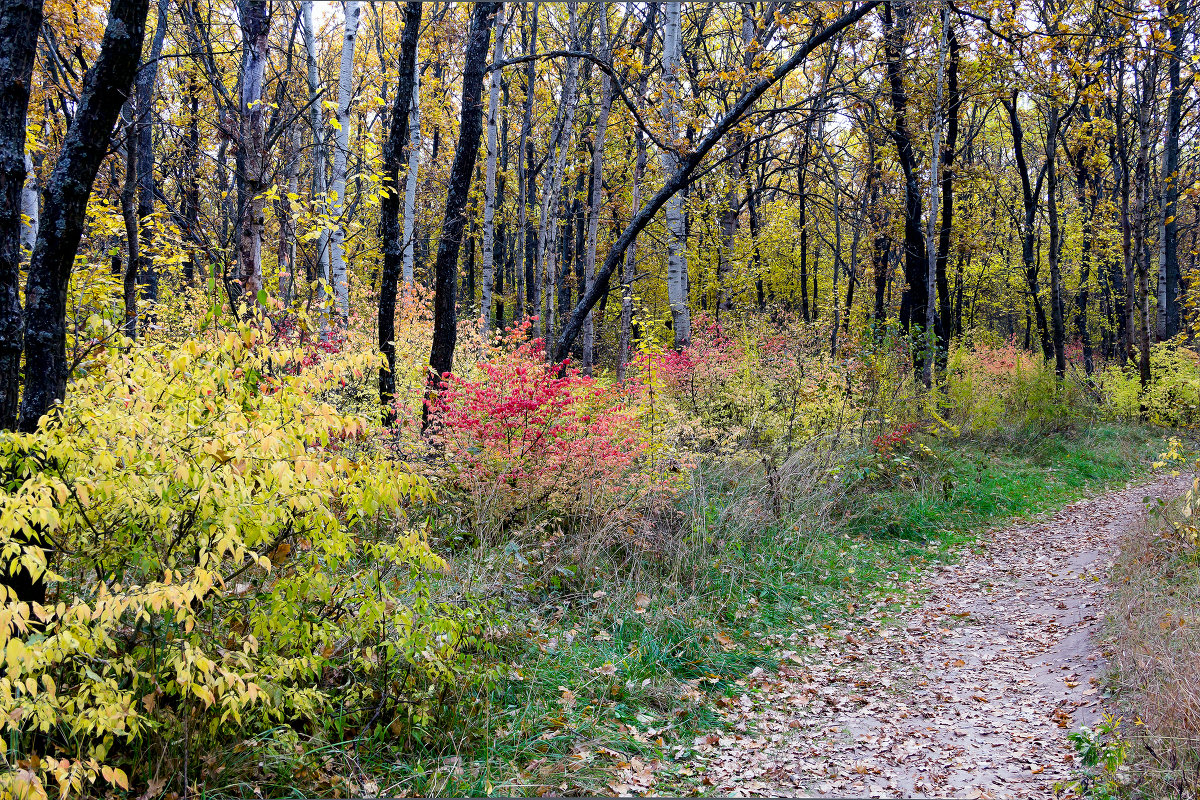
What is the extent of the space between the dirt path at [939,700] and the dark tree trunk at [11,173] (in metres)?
4.02

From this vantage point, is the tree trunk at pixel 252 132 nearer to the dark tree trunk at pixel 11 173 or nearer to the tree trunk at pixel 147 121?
the dark tree trunk at pixel 11 173

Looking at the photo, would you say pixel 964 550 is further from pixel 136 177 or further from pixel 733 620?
pixel 136 177

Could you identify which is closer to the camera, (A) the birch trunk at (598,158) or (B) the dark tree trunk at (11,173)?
(B) the dark tree trunk at (11,173)

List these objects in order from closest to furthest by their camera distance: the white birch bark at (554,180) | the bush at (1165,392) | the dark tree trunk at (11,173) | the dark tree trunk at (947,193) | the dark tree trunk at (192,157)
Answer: the dark tree trunk at (11,173) < the dark tree trunk at (192,157) < the dark tree trunk at (947,193) < the bush at (1165,392) < the white birch bark at (554,180)

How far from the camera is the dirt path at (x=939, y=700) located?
367 cm

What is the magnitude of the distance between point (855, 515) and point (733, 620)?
334cm

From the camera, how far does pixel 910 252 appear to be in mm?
14086

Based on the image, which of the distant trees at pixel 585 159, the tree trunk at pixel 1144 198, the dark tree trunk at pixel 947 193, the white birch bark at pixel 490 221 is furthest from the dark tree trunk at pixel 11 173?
the tree trunk at pixel 1144 198

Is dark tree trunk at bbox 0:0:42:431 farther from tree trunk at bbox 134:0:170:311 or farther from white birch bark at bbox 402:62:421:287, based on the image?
white birch bark at bbox 402:62:421:287

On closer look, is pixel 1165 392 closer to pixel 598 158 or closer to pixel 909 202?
pixel 909 202

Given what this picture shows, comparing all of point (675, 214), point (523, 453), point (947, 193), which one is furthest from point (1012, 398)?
point (523, 453)

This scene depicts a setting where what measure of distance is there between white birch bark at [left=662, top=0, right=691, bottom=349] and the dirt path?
5.34 meters

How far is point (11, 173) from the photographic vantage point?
3.04 m

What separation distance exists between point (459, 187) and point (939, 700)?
6551 millimetres
